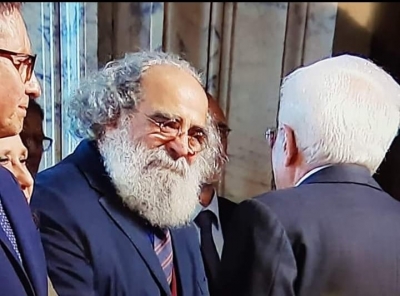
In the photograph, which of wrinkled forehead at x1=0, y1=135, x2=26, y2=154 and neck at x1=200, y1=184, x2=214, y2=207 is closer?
wrinkled forehead at x1=0, y1=135, x2=26, y2=154

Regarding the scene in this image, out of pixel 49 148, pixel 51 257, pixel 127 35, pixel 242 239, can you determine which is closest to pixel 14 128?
pixel 51 257

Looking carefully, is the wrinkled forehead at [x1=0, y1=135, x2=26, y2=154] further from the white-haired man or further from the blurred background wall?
the blurred background wall

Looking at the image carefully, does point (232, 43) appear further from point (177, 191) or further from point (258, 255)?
point (258, 255)

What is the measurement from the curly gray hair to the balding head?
1.09ft

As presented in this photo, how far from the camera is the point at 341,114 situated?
3.48 ft

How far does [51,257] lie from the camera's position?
116 cm

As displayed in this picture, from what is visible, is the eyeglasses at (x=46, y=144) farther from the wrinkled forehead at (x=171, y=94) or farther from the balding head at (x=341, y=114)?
the balding head at (x=341, y=114)

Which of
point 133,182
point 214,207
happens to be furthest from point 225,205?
point 133,182

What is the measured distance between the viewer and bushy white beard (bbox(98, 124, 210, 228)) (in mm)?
1280

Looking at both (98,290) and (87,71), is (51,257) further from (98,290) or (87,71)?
(87,71)

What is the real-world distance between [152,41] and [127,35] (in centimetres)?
7

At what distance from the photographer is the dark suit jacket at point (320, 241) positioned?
1019 millimetres

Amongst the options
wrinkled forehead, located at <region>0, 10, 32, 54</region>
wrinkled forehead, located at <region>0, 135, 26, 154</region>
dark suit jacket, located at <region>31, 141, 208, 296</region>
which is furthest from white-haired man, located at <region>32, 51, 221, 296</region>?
wrinkled forehead, located at <region>0, 10, 32, 54</region>

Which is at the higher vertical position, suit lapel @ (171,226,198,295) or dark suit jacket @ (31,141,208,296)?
dark suit jacket @ (31,141,208,296)
